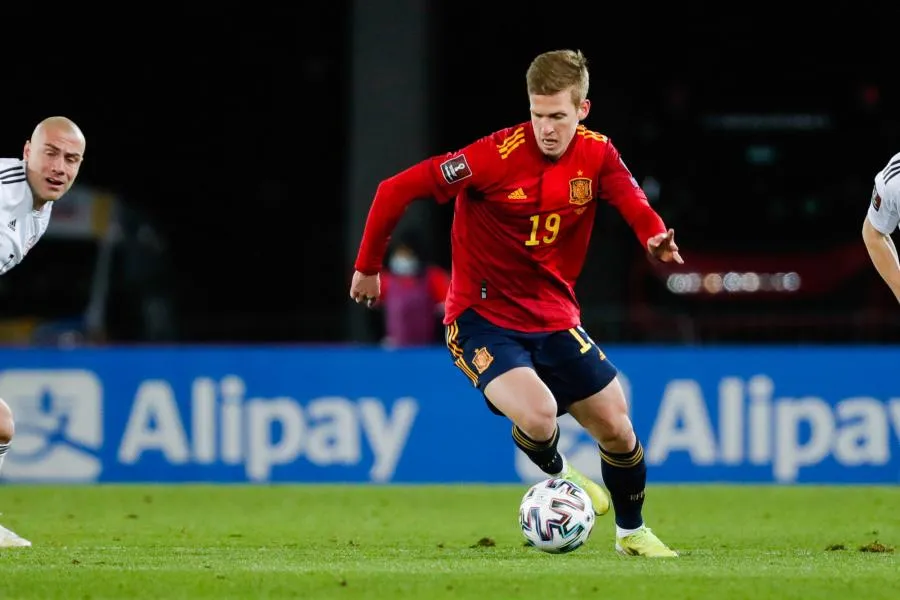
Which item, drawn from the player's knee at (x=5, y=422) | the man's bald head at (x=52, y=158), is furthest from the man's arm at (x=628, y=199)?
the player's knee at (x=5, y=422)

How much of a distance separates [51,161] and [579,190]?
254cm

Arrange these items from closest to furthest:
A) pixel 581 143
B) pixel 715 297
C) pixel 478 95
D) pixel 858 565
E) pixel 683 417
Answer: pixel 858 565, pixel 581 143, pixel 683 417, pixel 715 297, pixel 478 95

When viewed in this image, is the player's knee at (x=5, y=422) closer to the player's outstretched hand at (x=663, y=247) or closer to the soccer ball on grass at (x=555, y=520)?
the soccer ball on grass at (x=555, y=520)

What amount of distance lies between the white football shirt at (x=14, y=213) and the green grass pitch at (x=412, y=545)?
145cm

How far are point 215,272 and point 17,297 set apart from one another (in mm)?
7009

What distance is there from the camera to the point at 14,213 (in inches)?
313

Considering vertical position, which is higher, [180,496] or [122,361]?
[122,361]

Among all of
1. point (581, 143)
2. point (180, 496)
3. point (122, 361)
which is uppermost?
point (581, 143)

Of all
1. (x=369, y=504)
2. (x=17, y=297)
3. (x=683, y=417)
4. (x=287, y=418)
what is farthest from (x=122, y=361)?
(x=17, y=297)

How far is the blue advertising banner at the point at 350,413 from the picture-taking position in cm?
1354

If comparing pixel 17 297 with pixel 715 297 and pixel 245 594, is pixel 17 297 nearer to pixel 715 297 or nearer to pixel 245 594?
pixel 715 297

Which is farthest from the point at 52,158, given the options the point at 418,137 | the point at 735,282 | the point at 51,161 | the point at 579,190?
the point at 735,282

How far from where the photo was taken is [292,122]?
2689 cm

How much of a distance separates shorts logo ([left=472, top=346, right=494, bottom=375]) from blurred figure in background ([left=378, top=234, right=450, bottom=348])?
26.5ft
